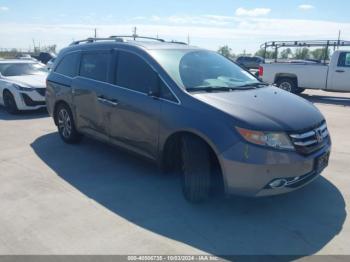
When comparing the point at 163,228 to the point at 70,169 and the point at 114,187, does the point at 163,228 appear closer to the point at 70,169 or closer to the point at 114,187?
the point at 114,187

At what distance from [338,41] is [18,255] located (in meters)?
14.4

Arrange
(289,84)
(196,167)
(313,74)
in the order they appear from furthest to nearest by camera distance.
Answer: (289,84) → (313,74) → (196,167)

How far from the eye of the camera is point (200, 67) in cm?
463

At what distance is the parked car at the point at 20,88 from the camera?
912 cm

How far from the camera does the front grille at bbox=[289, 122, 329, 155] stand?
3543 millimetres

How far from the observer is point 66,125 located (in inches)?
250

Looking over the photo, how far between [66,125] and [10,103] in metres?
3.94

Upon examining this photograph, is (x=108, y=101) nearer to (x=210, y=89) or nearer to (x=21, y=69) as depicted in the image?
(x=210, y=89)

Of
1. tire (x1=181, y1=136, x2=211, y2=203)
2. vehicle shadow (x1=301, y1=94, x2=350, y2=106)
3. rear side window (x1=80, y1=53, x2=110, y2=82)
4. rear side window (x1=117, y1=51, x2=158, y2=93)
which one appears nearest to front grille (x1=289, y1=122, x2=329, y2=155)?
tire (x1=181, y1=136, x2=211, y2=203)

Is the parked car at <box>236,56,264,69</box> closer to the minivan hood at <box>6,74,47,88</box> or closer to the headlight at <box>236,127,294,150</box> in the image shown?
the minivan hood at <box>6,74,47,88</box>

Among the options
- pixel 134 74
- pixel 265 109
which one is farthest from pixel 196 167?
pixel 134 74

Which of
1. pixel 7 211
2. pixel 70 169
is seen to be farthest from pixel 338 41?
pixel 7 211

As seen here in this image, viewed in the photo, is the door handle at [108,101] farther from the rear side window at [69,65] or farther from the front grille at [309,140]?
the front grille at [309,140]

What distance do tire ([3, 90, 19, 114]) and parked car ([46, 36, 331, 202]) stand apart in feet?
13.7
